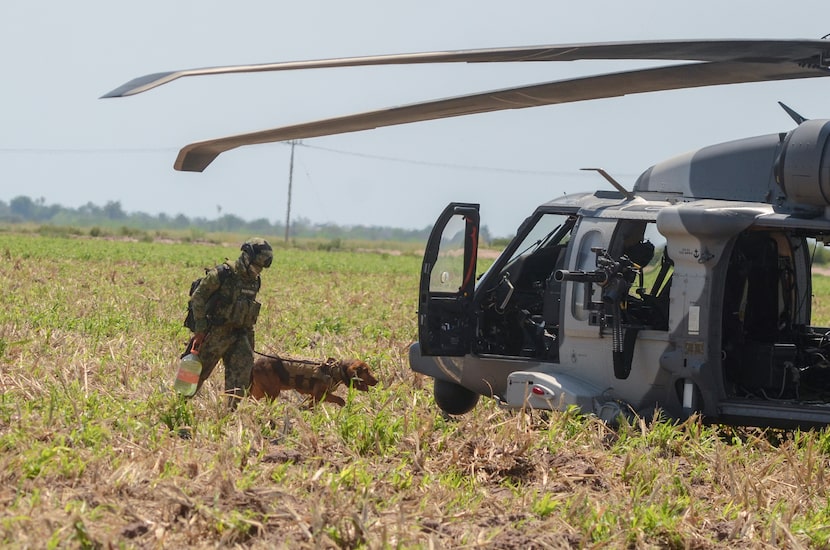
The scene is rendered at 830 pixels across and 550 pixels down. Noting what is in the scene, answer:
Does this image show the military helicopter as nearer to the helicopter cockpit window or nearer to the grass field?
the helicopter cockpit window

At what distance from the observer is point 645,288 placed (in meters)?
9.03

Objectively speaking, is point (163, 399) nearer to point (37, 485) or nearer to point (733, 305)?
point (37, 485)

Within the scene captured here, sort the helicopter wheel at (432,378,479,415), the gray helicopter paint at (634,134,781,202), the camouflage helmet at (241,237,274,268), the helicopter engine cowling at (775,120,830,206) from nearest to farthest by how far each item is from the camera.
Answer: the helicopter engine cowling at (775,120,830,206) < the gray helicopter paint at (634,134,781,202) < the camouflage helmet at (241,237,274,268) < the helicopter wheel at (432,378,479,415)

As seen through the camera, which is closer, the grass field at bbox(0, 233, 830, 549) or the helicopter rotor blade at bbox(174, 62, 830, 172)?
the grass field at bbox(0, 233, 830, 549)

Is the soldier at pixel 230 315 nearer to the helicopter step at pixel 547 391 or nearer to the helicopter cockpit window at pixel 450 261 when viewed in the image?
the helicopter cockpit window at pixel 450 261

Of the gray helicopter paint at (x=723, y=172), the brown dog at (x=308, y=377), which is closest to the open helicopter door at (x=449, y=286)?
the brown dog at (x=308, y=377)

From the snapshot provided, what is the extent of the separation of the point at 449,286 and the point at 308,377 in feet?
4.43

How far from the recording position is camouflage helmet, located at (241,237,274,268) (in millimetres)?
8805

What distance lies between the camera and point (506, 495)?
6652 mm

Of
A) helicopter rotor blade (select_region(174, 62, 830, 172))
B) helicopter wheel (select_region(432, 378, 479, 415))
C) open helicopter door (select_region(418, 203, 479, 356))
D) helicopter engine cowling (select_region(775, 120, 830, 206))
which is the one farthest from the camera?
helicopter wheel (select_region(432, 378, 479, 415))

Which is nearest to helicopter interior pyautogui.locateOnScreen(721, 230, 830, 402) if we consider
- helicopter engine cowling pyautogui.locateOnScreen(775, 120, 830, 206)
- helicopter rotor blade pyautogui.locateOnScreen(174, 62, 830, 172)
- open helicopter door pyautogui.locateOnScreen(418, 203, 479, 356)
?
helicopter engine cowling pyautogui.locateOnScreen(775, 120, 830, 206)

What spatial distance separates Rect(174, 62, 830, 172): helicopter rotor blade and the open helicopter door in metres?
1.98

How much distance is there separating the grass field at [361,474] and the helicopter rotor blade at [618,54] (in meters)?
2.16

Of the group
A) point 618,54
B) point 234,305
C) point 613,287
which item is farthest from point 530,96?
point 234,305
